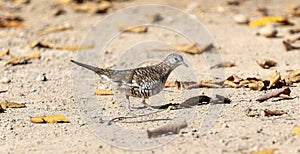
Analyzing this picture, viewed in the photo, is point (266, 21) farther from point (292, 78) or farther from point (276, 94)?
point (276, 94)

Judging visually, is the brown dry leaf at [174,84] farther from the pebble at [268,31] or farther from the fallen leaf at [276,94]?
the pebble at [268,31]

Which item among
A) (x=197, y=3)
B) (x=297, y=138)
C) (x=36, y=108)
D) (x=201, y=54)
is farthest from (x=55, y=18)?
(x=297, y=138)

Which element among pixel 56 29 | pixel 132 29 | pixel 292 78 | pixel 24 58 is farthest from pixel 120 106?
pixel 56 29

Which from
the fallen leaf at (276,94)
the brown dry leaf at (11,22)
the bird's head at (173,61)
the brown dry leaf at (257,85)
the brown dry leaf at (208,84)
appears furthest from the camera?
the brown dry leaf at (11,22)

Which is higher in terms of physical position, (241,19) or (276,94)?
(241,19)

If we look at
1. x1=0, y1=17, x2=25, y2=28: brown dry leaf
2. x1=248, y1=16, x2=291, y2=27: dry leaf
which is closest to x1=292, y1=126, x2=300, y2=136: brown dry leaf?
x1=248, y1=16, x2=291, y2=27: dry leaf

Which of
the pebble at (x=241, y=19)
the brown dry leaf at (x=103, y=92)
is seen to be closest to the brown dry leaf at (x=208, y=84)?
the brown dry leaf at (x=103, y=92)
